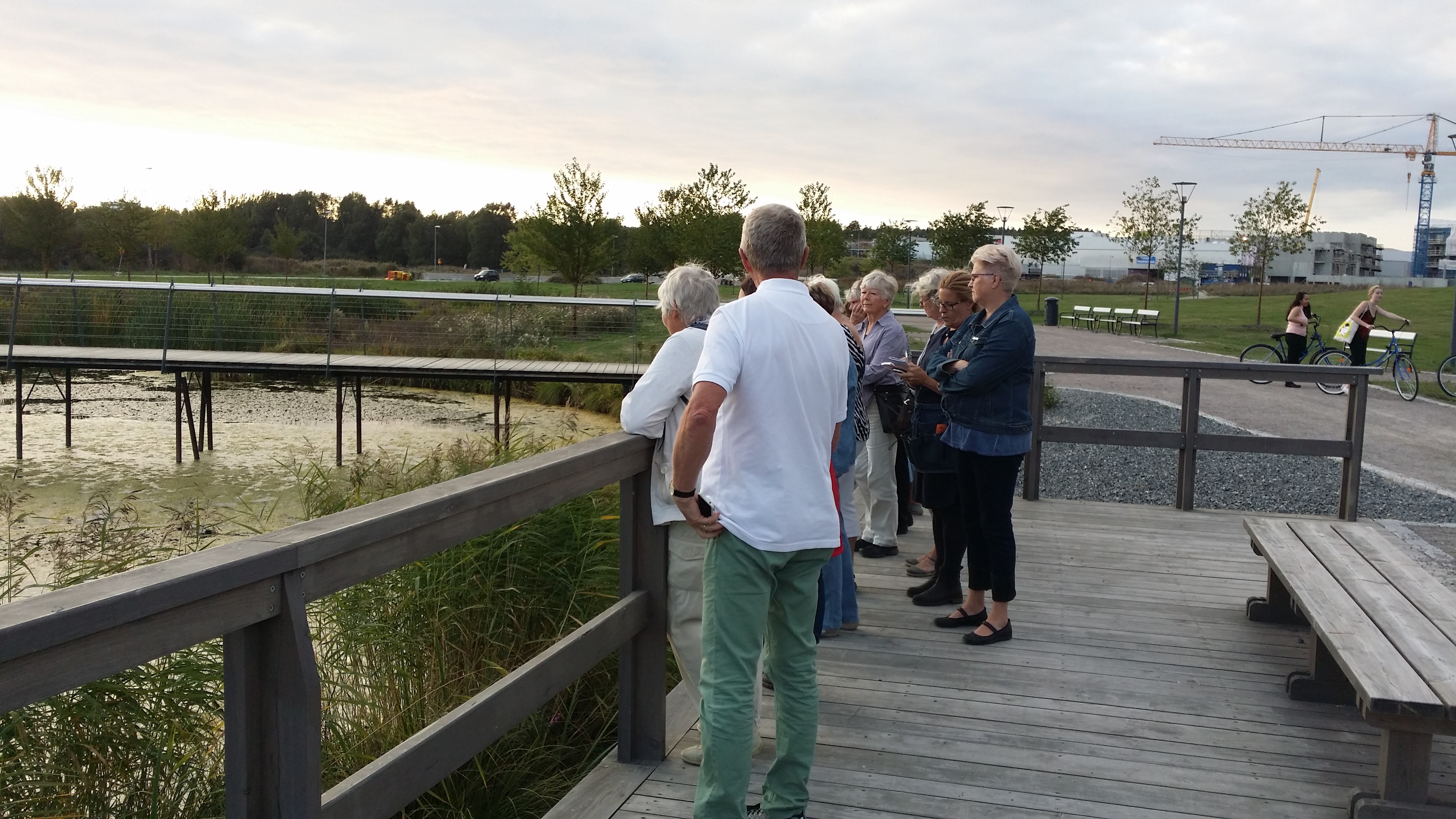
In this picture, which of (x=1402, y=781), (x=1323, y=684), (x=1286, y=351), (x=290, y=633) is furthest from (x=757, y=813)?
(x=1286, y=351)

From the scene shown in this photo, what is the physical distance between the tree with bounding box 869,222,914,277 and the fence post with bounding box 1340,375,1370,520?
152 ft

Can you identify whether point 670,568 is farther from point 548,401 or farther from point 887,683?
point 548,401

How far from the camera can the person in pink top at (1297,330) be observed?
19641mm

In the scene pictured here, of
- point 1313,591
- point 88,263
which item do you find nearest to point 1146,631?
point 1313,591

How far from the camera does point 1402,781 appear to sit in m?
3.13

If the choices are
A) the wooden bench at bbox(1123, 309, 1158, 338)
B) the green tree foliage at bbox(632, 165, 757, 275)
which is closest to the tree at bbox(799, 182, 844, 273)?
the green tree foliage at bbox(632, 165, 757, 275)

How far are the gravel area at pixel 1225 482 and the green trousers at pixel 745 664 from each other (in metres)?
6.92

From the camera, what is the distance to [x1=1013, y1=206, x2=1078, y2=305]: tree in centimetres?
4756

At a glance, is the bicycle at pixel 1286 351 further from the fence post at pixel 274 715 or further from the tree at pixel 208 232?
the tree at pixel 208 232

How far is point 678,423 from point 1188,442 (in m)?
5.20

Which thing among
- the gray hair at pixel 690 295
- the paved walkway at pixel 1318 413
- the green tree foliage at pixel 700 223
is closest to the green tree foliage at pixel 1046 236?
the green tree foliage at pixel 700 223

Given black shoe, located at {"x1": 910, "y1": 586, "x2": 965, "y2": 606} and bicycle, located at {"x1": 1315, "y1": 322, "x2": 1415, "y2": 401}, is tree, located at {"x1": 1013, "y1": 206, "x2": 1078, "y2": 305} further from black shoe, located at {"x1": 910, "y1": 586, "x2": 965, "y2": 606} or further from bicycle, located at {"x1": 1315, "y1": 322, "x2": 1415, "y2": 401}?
black shoe, located at {"x1": 910, "y1": 586, "x2": 965, "y2": 606}

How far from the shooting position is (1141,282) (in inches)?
2803

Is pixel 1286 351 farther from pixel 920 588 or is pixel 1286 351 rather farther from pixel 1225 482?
pixel 920 588
